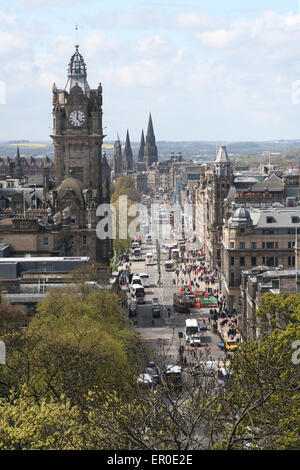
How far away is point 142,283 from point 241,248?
20.7m

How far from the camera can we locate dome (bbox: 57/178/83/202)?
111000 mm

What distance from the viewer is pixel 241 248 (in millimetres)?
109312

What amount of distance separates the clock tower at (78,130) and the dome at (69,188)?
10.2 ft

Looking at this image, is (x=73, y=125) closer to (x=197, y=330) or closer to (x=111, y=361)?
(x=197, y=330)

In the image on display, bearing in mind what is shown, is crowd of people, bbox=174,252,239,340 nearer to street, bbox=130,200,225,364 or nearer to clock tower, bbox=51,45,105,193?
street, bbox=130,200,225,364

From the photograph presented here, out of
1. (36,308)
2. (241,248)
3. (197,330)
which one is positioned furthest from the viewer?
(241,248)

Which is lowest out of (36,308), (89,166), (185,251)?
(185,251)

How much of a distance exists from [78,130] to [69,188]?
347 inches

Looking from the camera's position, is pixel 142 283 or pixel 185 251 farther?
pixel 185 251

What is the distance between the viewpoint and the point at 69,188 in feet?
365

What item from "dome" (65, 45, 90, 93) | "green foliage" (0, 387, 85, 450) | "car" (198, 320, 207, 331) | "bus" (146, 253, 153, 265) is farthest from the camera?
A: "bus" (146, 253, 153, 265)

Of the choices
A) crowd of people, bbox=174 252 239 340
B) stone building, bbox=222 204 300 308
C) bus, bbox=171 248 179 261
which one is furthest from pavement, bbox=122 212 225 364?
bus, bbox=171 248 179 261

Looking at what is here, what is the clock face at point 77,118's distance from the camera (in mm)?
115875
